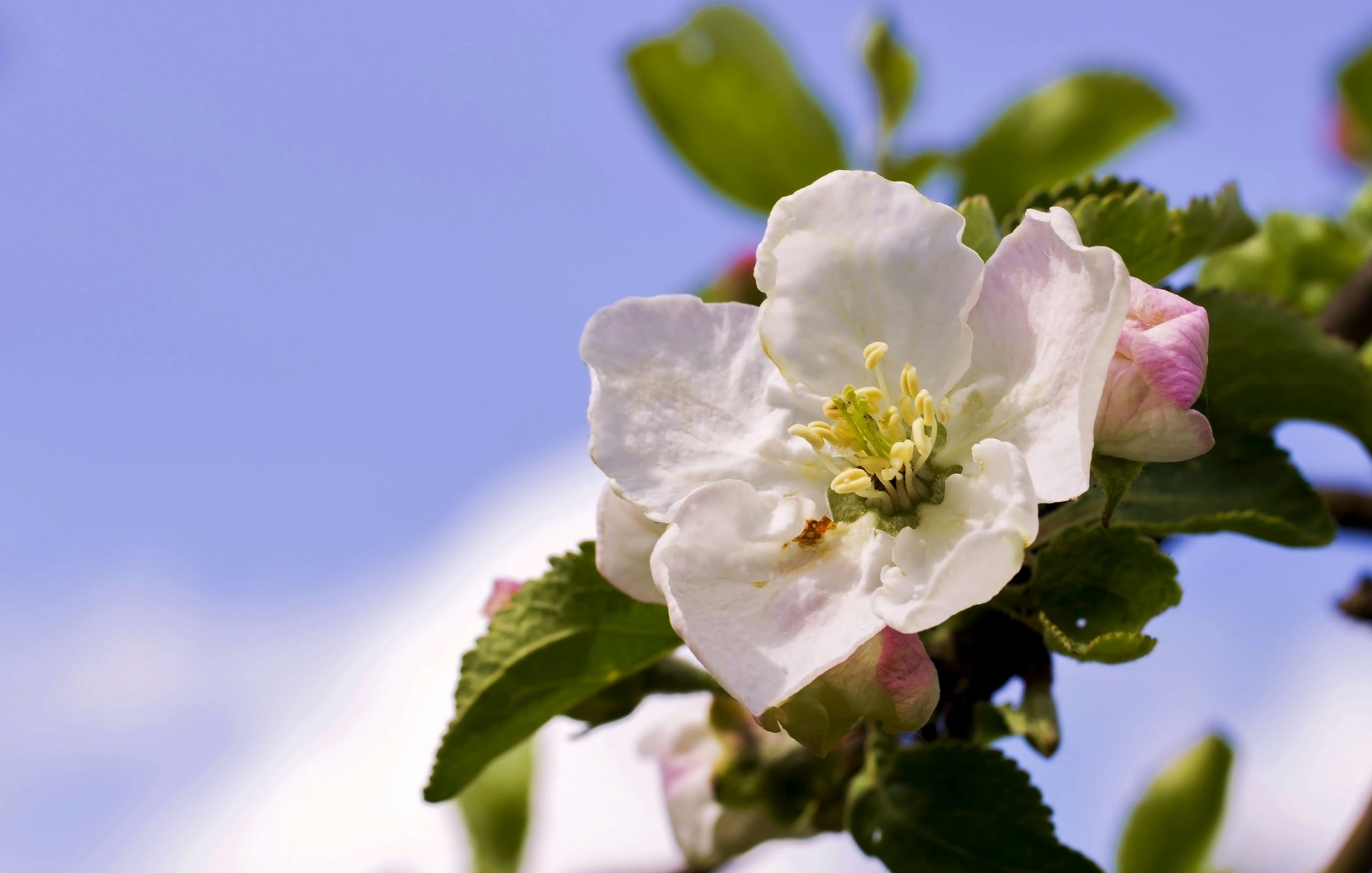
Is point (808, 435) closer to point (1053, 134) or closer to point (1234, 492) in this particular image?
point (1234, 492)

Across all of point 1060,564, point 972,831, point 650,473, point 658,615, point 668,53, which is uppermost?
point 668,53

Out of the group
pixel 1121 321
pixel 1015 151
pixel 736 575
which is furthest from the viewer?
pixel 1015 151

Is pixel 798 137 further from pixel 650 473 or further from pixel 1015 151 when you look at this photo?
pixel 650 473

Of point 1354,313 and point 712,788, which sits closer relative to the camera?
point 712,788

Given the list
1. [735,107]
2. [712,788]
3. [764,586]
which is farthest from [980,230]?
[735,107]

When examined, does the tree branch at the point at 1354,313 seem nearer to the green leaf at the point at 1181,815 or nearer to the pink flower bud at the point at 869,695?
the green leaf at the point at 1181,815

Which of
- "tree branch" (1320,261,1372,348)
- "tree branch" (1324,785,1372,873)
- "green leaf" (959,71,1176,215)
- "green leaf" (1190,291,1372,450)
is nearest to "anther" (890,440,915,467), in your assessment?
"green leaf" (1190,291,1372,450)

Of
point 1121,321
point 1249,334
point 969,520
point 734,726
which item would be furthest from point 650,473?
point 1249,334
